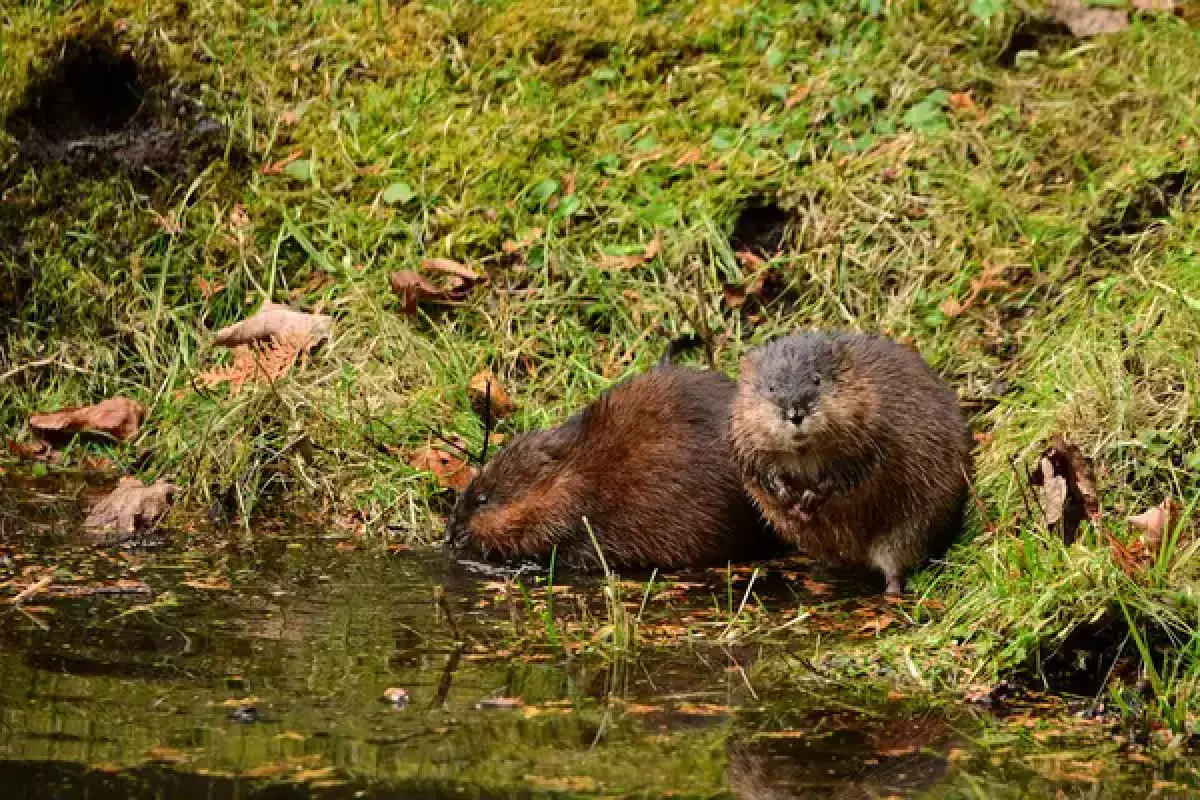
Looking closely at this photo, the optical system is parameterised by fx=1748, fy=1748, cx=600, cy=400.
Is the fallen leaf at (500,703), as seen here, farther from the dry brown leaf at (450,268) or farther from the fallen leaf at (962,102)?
the fallen leaf at (962,102)

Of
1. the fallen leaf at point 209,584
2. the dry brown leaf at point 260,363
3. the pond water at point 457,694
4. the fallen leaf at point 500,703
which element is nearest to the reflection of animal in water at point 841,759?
the pond water at point 457,694

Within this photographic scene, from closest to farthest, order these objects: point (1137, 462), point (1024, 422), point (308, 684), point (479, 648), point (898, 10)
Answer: point (308, 684) → point (479, 648) → point (1137, 462) → point (1024, 422) → point (898, 10)

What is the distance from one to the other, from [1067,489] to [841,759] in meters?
1.50

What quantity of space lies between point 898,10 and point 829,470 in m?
3.42

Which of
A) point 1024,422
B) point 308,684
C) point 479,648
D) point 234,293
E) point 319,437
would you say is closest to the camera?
point 308,684

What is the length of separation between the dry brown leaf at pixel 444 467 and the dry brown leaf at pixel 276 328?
2.72ft

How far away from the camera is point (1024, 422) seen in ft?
20.6

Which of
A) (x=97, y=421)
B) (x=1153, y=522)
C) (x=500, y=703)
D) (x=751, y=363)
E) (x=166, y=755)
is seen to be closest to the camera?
(x=166, y=755)

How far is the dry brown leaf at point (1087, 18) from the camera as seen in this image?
326 inches

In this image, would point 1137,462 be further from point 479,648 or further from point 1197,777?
point 479,648

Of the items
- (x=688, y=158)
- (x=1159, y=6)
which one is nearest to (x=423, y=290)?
(x=688, y=158)

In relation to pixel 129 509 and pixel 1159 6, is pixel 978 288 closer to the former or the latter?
pixel 1159 6

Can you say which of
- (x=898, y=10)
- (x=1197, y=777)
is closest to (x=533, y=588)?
(x=1197, y=777)

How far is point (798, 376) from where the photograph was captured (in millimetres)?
5707
